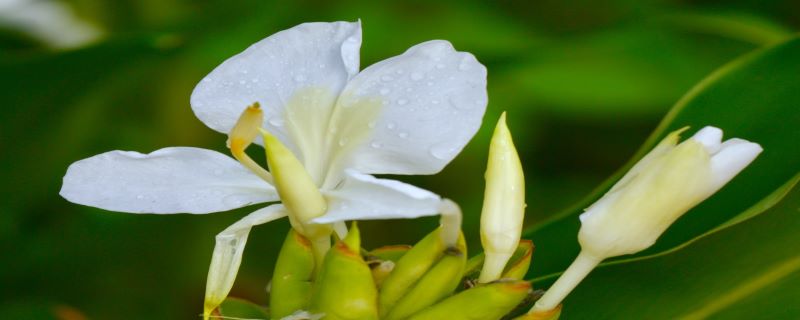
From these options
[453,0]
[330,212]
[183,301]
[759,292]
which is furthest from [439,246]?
[453,0]

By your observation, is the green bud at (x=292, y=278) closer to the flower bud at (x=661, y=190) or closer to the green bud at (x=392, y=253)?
the green bud at (x=392, y=253)

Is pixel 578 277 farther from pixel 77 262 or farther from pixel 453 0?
pixel 453 0

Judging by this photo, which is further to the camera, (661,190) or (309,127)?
(309,127)

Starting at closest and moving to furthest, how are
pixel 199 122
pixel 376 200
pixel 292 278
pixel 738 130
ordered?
pixel 376 200 < pixel 292 278 < pixel 738 130 < pixel 199 122

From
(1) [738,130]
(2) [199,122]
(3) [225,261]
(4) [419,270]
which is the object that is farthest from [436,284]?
(2) [199,122]

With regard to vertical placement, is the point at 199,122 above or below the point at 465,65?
below

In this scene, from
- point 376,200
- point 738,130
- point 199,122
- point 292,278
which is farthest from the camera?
point 199,122

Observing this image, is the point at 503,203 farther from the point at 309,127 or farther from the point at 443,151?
the point at 309,127
